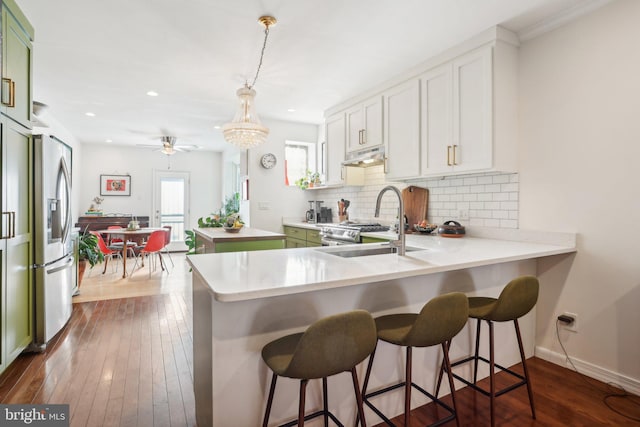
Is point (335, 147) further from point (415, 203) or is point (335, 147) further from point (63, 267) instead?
point (63, 267)

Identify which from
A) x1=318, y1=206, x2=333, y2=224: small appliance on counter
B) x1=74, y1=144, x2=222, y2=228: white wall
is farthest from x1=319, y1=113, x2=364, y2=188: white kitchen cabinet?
x1=74, y1=144, x2=222, y2=228: white wall

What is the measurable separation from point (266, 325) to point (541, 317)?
2.29 m

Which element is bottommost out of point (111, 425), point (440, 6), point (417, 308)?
point (111, 425)

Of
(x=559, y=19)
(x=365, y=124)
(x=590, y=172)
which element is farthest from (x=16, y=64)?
(x=590, y=172)

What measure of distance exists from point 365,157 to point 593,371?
263 centimetres

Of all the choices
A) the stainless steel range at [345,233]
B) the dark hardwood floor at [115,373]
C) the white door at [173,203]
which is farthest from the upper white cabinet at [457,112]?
the white door at [173,203]

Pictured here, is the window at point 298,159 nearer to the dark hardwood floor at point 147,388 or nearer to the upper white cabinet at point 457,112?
the upper white cabinet at point 457,112

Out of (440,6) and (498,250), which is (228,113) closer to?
(440,6)

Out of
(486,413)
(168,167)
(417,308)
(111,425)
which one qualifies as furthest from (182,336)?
(168,167)

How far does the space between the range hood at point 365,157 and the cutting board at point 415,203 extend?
1.55 ft

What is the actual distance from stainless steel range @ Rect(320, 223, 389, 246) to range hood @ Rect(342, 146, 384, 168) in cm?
74

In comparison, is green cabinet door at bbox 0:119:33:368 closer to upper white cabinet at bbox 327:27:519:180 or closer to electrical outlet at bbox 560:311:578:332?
upper white cabinet at bbox 327:27:519:180

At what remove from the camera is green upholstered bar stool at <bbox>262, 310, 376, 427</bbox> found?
3.88ft

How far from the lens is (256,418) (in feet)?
4.81
